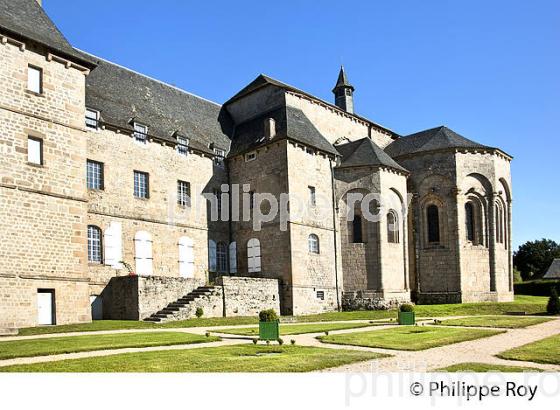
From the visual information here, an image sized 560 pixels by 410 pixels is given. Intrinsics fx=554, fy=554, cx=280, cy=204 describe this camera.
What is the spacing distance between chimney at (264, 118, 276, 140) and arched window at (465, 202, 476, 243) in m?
14.3

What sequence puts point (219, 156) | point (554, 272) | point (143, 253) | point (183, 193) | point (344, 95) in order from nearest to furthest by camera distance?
1. point (143, 253)
2. point (183, 193)
3. point (219, 156)
4. point (344, 95)
5. point (554, 272)

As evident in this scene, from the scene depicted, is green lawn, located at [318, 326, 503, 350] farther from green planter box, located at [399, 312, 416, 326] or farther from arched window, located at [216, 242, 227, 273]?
arched window, located at [216, 242, 227, 273]

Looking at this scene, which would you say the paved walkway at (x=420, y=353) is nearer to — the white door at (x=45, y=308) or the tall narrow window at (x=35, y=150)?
the white door at (x=45, y=308)

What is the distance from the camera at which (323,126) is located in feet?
121

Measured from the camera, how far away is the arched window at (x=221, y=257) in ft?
105

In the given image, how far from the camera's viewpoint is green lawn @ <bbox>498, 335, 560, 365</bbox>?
37.1ft

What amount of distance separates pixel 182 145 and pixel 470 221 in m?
19.5

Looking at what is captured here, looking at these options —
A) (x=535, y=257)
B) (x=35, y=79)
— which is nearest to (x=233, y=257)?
(x=35, y=79)

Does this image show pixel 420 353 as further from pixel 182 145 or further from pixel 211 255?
pixel 182 145

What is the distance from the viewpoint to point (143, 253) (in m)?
27.4

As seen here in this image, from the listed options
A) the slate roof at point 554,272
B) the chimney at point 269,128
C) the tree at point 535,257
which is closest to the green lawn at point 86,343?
the chimney at point 269,128

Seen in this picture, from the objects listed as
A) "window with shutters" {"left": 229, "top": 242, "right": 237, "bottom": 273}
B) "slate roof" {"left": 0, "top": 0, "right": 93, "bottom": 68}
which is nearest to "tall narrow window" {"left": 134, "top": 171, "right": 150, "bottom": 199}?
"slate roof" {"left": 0, "top": 0, "right": 93, "bottom": 68}
